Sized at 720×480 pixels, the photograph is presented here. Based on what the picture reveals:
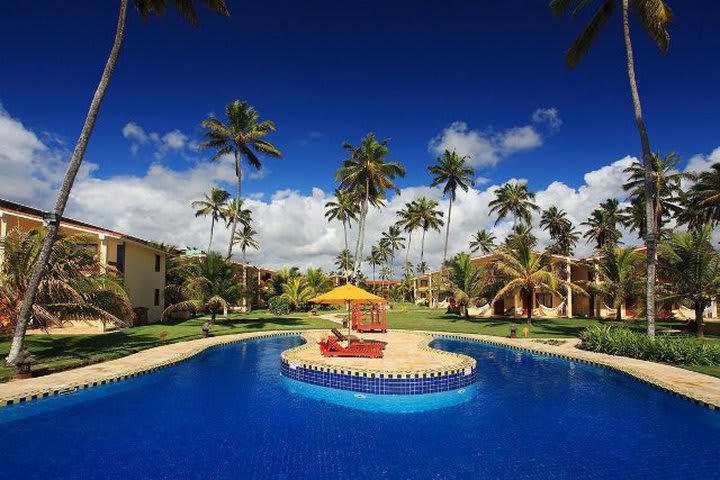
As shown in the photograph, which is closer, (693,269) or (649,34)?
(649,34)

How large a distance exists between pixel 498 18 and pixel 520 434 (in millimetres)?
16759

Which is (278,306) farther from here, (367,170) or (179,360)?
(179,360)

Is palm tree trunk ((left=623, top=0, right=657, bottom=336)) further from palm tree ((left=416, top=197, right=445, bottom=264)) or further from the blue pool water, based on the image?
palm tree ((left=416, top=197, right=445, bottom=264))

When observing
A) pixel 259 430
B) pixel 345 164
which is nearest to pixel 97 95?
pixel 259 430

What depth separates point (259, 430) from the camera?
8.11 meters

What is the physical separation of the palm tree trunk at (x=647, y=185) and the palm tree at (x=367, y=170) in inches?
800

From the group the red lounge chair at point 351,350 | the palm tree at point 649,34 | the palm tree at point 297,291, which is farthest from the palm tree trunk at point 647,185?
the palm tree at point 297,291

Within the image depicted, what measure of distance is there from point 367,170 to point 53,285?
25.4 m

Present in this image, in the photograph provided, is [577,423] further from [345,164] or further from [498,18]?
[345,164]

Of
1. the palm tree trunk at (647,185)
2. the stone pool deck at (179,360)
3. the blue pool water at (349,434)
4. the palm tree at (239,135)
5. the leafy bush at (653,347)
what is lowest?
the blue pool water at (349,434)

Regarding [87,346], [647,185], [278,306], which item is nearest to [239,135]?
[278,306]

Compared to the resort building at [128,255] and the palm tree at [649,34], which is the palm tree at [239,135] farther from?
the palm tree at [649,34]

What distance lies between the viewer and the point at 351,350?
13180 millimetres

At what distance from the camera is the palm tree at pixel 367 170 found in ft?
113
